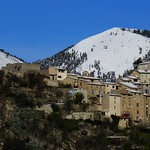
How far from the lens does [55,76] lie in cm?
6359

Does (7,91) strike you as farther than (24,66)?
No

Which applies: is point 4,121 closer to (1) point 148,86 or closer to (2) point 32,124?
(2) point 32,124

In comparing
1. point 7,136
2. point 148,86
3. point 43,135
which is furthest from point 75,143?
point 148,86

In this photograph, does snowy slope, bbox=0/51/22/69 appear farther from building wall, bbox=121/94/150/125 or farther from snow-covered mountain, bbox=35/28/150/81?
snow-covered mountain, bbox=35/28/150/81

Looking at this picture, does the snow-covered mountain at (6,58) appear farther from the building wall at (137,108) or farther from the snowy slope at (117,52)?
the snowy slope at (117,52)

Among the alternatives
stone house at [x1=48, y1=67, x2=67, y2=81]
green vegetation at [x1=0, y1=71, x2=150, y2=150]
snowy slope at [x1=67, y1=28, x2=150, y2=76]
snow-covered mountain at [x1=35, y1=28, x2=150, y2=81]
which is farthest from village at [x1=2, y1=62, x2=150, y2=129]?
snowy slope at [x1=67, y1=28, x2=150, y2=76]

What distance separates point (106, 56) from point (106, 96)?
126648mm

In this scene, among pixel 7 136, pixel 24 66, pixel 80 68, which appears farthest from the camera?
pixel 80 68

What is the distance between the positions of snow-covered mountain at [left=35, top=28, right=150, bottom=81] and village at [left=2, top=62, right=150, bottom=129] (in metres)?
96.4

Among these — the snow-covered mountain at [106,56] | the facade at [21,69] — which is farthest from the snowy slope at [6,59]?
the snow-covered mountain at [106,56]

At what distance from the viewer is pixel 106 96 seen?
5928 centimetres

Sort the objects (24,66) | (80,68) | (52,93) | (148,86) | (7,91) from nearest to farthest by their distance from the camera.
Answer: (7,91) → (52,93) → (24,66) → (148,86) → (80,68)

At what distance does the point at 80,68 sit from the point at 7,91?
11715 centimetres

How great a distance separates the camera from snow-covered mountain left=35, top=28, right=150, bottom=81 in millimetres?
171000
